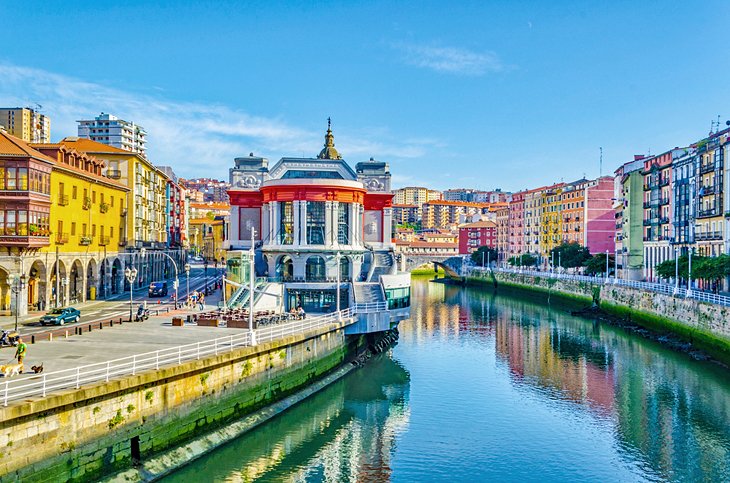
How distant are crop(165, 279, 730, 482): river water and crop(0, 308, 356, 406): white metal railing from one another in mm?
4253

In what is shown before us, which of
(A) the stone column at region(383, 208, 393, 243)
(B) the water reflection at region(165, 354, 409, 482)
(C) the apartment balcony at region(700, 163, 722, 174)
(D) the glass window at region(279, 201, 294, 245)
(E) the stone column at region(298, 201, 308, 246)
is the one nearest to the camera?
(B) the water reflection at region(165, 354, 409, 482)

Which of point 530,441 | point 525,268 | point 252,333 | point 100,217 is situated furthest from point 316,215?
point 525,268

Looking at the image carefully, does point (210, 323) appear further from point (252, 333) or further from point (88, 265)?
point (88, 265)

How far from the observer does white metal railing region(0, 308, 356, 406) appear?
2188cm

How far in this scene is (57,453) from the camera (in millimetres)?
21422

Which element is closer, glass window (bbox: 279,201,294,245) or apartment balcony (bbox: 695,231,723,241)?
glass window (bbox: 279,201,294,245)

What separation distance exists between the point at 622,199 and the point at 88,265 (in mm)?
84976

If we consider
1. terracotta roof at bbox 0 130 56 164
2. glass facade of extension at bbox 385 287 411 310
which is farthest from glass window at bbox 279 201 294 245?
terracotta roof at bbox 0 130 56 164

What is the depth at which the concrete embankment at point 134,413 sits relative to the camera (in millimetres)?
20500

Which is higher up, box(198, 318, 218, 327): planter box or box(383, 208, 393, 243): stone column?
box(383, 208, 393, 243): stone column

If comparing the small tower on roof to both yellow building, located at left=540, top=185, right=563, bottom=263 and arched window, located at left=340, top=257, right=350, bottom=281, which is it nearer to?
arched window, located at left=340, top=257, right=350, bottom=281

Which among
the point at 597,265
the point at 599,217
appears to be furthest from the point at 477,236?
the point at 597,265

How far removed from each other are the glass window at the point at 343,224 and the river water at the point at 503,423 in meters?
11.1

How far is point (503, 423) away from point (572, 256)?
8909 centimetres
